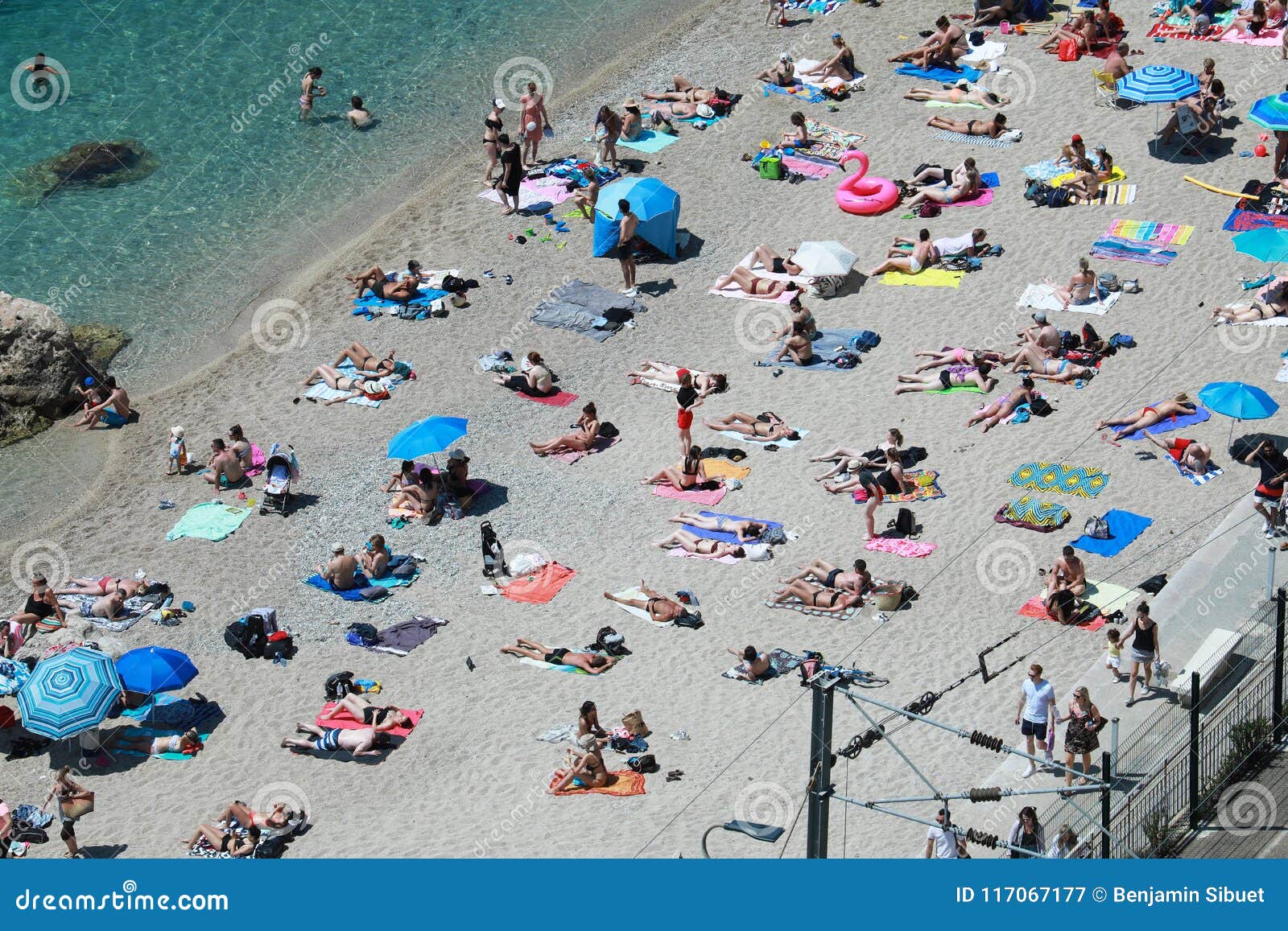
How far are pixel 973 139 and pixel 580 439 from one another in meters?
9.84

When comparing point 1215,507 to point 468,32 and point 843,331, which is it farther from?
point 468,32

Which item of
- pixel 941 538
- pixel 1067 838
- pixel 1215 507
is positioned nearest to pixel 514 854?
pixel 1067 838

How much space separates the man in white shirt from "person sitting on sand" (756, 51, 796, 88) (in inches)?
684

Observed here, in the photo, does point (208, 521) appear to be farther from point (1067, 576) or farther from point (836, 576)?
point (1067, 576)

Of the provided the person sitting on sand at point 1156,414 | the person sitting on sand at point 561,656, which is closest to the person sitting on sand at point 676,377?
the person sitting on sand at point 1156,414

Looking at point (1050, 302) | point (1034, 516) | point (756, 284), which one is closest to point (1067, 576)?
point (1034, 516)

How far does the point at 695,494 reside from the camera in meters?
23.2

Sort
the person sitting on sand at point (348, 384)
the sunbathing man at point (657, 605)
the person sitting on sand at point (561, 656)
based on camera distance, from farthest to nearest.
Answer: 1. the person sitting on sand at point (348, 384)
2. the sunbathing man at point (657, 605)
3. the person sitting on sand at point (561, 656)

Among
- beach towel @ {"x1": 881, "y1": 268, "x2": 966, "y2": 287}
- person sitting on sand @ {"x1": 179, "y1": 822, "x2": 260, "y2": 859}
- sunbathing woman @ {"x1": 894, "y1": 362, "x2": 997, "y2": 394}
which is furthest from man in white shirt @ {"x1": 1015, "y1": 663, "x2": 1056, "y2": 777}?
beach towel @ {"x1": 881, "y1": 268, "x2": 966, "y2": 287}

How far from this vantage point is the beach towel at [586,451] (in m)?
24.4

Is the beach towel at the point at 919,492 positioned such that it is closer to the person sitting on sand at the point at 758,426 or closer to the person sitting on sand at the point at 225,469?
the person sitting on sand at the point at 758,426

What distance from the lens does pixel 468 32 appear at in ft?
121

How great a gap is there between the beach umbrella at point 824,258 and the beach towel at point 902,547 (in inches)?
247

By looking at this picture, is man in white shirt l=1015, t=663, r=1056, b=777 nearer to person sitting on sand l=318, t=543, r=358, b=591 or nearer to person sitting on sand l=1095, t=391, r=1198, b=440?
person sitting on sand l=1095, t=391, r=1198, b=440
